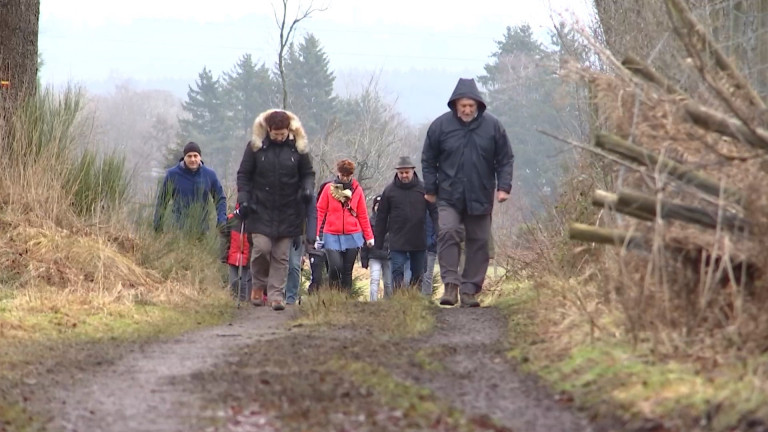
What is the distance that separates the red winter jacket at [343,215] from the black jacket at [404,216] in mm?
180

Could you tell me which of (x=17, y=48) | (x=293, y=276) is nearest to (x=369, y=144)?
(x=293, y=276)

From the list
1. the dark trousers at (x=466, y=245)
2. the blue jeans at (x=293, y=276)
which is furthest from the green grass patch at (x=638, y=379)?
the blue jeans at (x=293, y=276)

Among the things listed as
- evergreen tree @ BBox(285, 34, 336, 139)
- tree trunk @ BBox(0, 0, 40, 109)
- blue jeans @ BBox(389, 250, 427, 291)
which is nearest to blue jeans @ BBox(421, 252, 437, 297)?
blue jeans @ BBox(389, 250, 427, 291)

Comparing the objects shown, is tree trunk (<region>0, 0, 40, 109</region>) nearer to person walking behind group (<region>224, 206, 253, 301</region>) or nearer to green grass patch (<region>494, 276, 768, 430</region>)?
person walking behind group (<region>224, 206, 253, 301</region>)

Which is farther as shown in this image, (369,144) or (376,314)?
(369,144)

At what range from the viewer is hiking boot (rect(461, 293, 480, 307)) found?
12383mm

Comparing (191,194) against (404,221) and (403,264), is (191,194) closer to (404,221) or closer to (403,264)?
(404,221)

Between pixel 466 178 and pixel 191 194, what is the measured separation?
13.6ft

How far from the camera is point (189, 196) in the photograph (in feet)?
49.7

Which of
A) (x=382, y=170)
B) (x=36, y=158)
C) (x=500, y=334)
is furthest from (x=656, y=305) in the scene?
(x=382, y=170)

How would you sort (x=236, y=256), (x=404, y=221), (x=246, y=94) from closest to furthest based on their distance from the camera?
(x=404, y=221), (x=236, y=256), (x=246, y=94)

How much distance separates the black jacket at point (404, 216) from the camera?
16.0m

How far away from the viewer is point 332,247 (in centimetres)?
1622

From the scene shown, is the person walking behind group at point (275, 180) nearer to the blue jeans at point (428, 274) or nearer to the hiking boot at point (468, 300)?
the hiking boot at point (468, 300)
